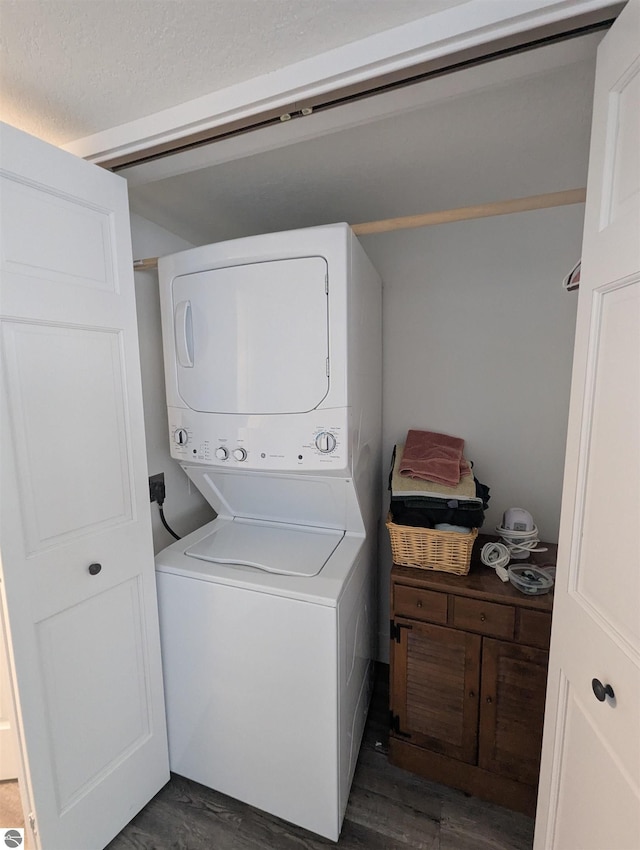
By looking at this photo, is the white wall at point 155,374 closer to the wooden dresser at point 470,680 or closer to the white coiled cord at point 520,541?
the wooden dresser at point 470,680

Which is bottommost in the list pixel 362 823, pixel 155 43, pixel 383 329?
pixel 362 823

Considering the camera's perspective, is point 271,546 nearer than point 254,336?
No

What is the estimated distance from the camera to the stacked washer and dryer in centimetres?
138

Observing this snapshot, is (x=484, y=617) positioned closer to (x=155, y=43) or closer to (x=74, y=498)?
(x=74, y=498)

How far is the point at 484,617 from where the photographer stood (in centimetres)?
153

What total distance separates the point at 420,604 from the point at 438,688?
1.21 ft

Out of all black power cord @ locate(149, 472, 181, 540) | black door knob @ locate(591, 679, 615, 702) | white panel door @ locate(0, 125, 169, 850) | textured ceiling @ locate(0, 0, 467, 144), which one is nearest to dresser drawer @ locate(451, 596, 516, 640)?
black door knob @ locate(591, 679, 615, 702)

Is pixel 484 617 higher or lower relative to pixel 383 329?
lower

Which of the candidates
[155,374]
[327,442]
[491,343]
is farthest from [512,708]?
[155,374]

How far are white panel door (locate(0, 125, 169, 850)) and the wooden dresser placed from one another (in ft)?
3.59

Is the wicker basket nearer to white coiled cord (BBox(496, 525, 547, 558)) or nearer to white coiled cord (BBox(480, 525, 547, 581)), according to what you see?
white coiled cord (BBox(480, 525, 547, 581))

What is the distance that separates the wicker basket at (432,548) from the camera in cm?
161

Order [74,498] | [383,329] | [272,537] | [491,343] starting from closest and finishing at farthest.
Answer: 1. [74,498]
2. [272,537]
3. [491,343]
4. [383,329]

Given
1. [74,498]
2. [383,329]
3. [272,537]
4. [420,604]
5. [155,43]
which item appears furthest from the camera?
[383,329]
